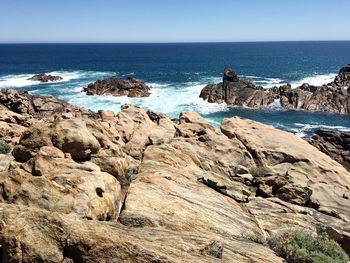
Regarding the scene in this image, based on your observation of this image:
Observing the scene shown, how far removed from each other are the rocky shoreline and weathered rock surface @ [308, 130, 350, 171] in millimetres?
14296

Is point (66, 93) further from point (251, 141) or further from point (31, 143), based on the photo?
point (31, 143)

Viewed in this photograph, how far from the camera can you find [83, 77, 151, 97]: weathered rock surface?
8144 cm

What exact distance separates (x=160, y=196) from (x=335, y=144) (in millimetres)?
37403

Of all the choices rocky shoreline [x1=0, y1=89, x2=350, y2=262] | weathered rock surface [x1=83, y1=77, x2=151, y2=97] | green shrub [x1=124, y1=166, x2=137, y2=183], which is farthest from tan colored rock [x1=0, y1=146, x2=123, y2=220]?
weathered rock surface [x1=83, y1=77, x2=151, y2=97]

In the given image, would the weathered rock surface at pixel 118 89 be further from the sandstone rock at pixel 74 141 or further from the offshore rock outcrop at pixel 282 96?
the sandstone rock at pixel 74 141

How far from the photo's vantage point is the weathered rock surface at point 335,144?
43403mm

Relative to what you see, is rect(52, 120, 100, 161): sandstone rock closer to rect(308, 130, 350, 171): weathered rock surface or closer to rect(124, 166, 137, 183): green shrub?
rect(124, 166, 137, 183): green shrub

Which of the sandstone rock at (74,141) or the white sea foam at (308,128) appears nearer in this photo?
the sandstone rock at (74,141)

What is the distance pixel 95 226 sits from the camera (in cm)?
1009

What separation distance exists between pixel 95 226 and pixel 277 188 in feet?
47.8

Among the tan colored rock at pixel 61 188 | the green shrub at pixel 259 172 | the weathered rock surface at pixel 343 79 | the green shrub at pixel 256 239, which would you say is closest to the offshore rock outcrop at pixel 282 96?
the weathered rock surface at pixel 343 79

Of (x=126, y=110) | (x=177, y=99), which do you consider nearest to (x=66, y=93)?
(x=177, y=99)

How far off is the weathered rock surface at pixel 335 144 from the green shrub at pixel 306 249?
30.8 meters

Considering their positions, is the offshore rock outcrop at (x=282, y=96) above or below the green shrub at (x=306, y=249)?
below
